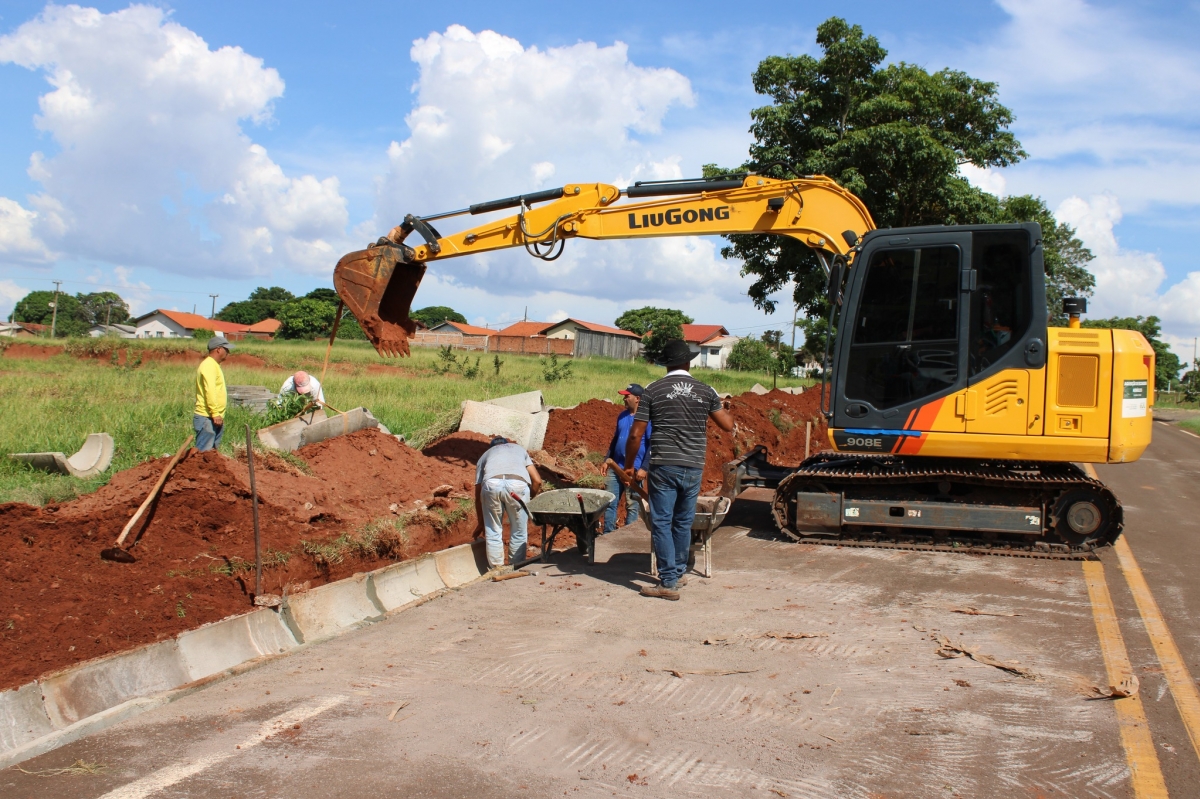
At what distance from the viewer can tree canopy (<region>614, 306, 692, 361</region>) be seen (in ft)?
251

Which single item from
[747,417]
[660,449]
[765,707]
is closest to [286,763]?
[765,707]

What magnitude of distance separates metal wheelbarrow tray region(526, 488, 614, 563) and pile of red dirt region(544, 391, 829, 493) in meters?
4.28

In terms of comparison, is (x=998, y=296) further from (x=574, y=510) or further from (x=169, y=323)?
(x=169, y=323)

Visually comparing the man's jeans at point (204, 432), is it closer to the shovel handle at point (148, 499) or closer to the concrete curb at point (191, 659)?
the shovel handle at point (148, 499)

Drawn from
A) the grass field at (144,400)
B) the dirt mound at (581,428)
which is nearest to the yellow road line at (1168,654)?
the dirt mound at (581,428)

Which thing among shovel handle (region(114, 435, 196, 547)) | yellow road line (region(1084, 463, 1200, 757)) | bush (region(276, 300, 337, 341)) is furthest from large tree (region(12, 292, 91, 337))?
yellow road line (region(1084, 463, 1200, 757))

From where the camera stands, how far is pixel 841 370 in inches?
354

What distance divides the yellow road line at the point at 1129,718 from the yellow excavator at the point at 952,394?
1797 mm

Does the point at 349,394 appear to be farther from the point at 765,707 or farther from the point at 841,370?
the point at 765,707

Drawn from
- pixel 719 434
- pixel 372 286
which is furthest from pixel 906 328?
pixel 719 434

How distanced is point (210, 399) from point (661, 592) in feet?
19.4

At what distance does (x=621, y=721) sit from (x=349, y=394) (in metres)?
14.9

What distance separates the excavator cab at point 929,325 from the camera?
848 centimetres

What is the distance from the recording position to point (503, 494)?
7.88 meters
